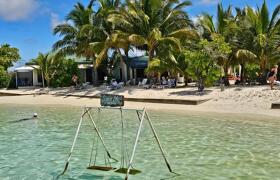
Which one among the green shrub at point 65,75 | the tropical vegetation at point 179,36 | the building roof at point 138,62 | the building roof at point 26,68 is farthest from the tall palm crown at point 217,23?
the building roof at point 26,68

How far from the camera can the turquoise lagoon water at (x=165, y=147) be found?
9617mm

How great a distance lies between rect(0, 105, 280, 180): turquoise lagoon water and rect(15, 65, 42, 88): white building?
25.5 metres

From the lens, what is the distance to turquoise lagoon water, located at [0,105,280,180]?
9.62 meters

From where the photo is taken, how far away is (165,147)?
496 inches

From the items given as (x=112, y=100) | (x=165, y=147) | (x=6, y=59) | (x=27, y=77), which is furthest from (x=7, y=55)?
(x=112, y=100)

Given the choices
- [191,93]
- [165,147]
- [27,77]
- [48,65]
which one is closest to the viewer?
[165,147]

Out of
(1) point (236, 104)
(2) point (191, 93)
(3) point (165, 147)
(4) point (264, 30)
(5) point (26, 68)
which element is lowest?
(3) point (165, 147)

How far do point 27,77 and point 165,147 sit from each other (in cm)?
3810

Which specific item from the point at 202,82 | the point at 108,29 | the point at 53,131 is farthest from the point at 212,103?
the point at 108,29

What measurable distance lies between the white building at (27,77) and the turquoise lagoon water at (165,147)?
2552 cm

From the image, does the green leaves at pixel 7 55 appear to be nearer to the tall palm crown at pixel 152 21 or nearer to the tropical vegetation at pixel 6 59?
the tropical vegetation at pixel 6 59

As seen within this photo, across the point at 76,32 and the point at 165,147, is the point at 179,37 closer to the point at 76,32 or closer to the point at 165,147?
the point at 76,32

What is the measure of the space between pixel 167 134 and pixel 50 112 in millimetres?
11250

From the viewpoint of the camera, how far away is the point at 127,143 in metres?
13.4
